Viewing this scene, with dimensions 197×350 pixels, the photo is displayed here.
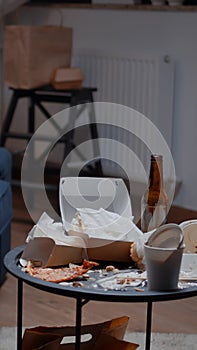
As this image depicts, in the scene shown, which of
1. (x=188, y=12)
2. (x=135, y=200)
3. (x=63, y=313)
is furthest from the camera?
(x=188, y=12)

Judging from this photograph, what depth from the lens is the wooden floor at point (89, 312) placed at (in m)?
2.56

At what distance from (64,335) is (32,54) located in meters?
2.34

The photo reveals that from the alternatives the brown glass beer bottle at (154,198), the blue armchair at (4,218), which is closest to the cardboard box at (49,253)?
the brown glass beer bottle at (154,198)

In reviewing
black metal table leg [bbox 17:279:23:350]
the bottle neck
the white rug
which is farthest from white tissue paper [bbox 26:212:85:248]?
the white rug

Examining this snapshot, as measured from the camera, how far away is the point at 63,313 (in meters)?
2.65

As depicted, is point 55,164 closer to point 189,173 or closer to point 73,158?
point 73,158

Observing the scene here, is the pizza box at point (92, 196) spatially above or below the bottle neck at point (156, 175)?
below

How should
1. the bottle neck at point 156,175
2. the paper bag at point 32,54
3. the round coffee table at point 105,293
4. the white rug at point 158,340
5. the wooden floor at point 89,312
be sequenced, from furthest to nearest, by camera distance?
the paper bag at point 32,54 < the wooden floor at point 89,312 < the white rug at point 158,340 < the bottle neck at point 156,175 < the round coffee table at point 105,293

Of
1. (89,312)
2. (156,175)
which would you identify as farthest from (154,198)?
(89,312)

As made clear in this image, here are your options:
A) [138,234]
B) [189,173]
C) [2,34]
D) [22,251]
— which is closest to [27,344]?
[22,251]

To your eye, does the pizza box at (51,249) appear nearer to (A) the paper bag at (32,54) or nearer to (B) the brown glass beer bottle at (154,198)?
(B) the brown glass beer bottle at (154,198)

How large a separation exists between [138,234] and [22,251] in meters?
0.28

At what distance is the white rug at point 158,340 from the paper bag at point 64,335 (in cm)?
51

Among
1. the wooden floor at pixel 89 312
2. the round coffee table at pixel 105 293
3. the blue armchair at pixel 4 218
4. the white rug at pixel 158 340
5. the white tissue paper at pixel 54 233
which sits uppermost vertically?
the white tissue paper at pixel 54 233
